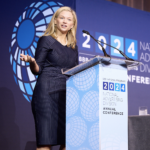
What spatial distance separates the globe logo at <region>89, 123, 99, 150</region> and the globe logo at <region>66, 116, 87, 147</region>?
0.25 feet

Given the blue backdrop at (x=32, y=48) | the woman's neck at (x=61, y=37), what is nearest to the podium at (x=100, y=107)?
the woman's neck at (x=61, y=37)

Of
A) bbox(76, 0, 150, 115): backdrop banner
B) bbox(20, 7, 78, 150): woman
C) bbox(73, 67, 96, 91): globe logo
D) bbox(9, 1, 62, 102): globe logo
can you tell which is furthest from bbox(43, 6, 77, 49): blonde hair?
bbox(76, 0, 150, 115): backdrop banner

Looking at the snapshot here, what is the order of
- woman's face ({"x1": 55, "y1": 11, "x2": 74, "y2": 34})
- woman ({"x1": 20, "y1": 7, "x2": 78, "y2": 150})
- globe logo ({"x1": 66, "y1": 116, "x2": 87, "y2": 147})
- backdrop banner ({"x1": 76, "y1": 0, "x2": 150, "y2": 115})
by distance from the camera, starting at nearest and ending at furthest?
1. globe logo ({"x1": 66, "y1": 116, "x2": 87, "y2": 147})
2. woman ({"x1": 20, "y1": 7, "x2": 78, "y2": 150})
3. woman's face ({"x1": 55, "y1": 11, "x2": 74, "y2": 34})
4. backdrop banner ({"x1": 76, "y1": 0, "x2": 150, "y2": 115})

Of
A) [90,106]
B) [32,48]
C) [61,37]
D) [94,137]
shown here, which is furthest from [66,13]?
[32,48]

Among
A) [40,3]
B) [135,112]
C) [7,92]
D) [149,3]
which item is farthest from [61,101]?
[149,3]

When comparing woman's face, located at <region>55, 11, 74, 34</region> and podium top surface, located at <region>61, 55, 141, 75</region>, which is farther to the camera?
woman's face, located at <region>55, 11, 74, 34</region>

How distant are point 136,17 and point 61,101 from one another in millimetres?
2798

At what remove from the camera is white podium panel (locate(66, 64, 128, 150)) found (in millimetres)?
1403

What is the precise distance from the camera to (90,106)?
58.1 inches

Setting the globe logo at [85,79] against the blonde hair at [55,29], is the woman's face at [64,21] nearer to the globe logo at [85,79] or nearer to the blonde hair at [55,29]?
the blonde hair at [55,29]

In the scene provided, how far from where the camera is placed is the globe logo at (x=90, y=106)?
142 cm

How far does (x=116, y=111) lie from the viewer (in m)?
1.47

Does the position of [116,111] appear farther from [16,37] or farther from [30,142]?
[16,37]

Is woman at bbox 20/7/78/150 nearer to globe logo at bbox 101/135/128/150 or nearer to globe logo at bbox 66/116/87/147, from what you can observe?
globe logo at bbox 66/116/87/147
